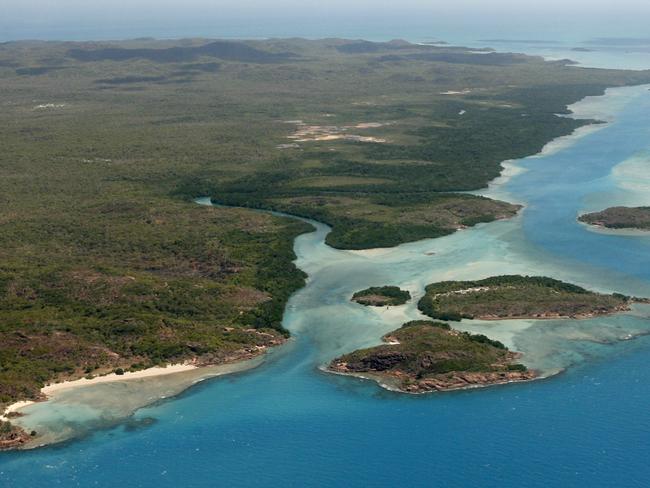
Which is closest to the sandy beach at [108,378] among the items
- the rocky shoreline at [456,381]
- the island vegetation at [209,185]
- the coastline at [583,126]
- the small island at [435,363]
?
the island vegetation at [209,185]

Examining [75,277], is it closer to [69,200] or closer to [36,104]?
[69,200]

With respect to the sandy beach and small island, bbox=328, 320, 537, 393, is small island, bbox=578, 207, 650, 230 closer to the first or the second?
small island, bbox=328, 320, 537, 393

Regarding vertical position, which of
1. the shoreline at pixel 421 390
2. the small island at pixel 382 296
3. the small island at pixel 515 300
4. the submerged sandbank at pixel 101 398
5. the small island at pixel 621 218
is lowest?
the submerged sandbank at pixel 101 398

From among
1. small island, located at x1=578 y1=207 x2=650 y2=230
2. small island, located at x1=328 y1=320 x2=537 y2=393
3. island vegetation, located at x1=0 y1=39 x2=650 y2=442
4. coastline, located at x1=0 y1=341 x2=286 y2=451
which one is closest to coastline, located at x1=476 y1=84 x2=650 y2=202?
island vegetation, located at x1=0 y1=39 x2=650 y2=442

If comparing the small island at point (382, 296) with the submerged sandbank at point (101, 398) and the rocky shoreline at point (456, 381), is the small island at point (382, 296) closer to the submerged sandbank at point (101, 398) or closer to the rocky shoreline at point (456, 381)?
the submerged sandbank at point (101, 398)

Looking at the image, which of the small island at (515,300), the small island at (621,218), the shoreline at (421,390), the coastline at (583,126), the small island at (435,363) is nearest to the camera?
the shoreline at (421,390)

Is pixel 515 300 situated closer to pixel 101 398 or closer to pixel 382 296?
Answer: pixel 382 296

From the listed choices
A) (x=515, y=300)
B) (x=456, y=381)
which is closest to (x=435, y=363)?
(x=456, y=381)
